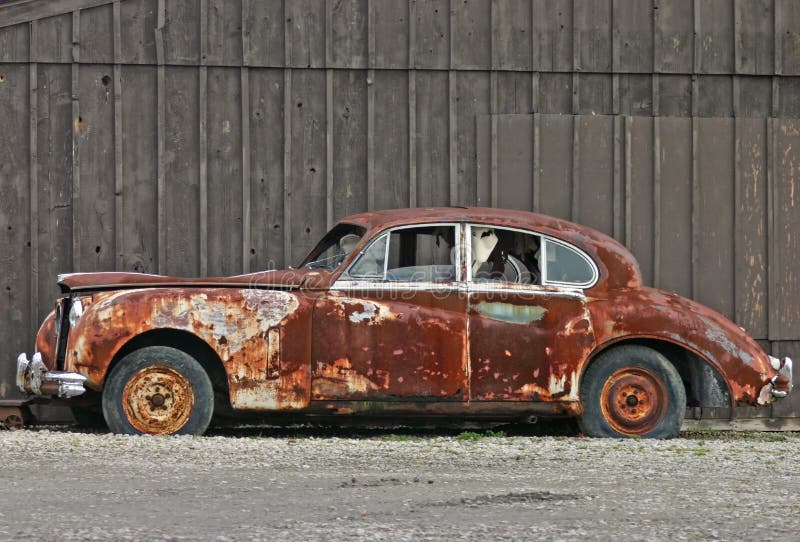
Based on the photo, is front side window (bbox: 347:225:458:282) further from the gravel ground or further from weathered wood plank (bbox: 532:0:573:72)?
weathered wood plank (bbox: 532:0:573:72)

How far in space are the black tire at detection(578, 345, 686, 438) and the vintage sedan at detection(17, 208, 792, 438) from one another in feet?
0.03

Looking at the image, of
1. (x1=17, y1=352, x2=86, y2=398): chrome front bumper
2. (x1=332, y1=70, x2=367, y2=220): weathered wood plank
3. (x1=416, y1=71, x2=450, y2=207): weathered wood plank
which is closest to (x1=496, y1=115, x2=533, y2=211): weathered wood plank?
(x1=416, y1=71, x2=450, y2=207): weathered wood plank

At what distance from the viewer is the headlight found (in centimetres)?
912

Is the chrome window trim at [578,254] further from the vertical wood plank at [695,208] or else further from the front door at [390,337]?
the vertical wood plank at [695,208]

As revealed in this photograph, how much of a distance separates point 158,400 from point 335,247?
181cm

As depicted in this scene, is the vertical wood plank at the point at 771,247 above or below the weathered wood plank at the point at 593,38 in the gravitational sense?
below

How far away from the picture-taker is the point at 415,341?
9117mm

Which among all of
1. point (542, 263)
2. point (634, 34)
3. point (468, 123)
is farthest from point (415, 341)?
point (634, 34)

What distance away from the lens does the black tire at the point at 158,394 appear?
8953 millimetres

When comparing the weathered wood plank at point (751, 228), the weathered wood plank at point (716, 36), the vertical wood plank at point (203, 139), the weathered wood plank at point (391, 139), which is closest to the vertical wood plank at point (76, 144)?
the vertical wood plank at point (203, 139)

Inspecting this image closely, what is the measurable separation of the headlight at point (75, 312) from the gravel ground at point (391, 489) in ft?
2.63

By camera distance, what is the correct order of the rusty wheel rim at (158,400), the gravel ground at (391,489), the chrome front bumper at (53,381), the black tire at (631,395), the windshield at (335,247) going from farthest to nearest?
the windshield at (335,247) → the black tire at (631,395) → the rusty wheel rim at (158,400) → the chrome front bumper at (53,381) → the gravel ground at (391,489)

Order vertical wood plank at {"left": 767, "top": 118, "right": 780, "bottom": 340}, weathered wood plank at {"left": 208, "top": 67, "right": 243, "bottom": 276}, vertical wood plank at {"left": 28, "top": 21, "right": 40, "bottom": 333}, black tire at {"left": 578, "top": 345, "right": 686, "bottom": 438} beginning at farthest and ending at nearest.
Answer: vertical wood plank at {"left": 767, "top": 118, "right": 780, "bottom": 340} < weathered wood plank at {"left": 208, "top": 67, "right": 243, "bottom": 276} < vertical wood plank at {"left": 28, "top": 21, "right": 40, "bottom": 333} < black tire at {"left": 578, "top": 345, "right": 686, "bottom": 438}

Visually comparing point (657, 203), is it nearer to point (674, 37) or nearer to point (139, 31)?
point (674, 37)
